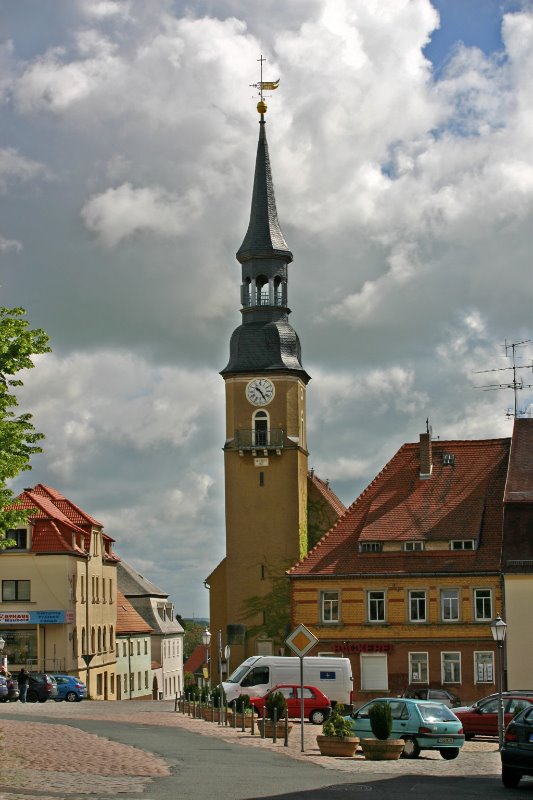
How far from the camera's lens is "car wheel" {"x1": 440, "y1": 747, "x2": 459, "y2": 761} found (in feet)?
105

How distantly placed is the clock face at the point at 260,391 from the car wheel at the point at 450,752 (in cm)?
4393

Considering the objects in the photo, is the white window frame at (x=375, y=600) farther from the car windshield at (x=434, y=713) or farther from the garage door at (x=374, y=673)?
the car windshield at (x=434, y=713)

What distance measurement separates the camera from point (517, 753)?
23547mm

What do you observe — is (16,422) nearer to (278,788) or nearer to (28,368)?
(28,368)

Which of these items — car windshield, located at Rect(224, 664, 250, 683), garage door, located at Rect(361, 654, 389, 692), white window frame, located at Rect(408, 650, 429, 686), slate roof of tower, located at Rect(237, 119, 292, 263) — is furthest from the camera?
slate roof of tower, located at Rect(237, 119, 292, 263)

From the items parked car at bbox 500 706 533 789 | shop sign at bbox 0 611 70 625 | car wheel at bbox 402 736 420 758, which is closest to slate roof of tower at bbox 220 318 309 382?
shop sign at bbox 0 611 70 625

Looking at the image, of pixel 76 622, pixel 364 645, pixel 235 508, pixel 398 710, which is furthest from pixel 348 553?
pixel 398 710

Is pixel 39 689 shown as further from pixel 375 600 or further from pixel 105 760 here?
pixel 105 760

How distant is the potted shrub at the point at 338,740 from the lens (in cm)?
3017

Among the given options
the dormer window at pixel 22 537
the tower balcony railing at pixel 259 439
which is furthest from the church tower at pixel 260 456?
the dormer window at pixel 22 537

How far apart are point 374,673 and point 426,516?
826cm

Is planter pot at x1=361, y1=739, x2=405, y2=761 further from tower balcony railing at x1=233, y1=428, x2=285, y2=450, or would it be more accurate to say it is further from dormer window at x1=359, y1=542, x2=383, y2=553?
tower balcony railing at x1=233, y1=428, x2=285, y2=450

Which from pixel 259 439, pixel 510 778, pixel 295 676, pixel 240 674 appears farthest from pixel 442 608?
pixel 510 778

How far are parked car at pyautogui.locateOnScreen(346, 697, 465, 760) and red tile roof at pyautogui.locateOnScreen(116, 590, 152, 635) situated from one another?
61.6 meters
